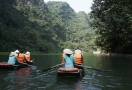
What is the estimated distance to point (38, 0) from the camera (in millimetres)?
160750

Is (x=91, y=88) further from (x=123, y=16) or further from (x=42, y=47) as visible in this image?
(x=42, y=47)

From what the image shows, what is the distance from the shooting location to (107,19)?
87.7 feet

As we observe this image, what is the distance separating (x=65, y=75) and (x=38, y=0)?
154 m

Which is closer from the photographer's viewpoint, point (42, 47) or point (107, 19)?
point (107, 19)

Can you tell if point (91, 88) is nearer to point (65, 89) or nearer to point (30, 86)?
point (65, 89)

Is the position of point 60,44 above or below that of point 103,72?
above

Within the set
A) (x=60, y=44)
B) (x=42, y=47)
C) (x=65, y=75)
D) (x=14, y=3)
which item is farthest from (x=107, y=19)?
(x=14, y=3)

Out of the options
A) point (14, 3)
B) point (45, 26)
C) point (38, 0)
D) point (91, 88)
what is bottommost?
point (91, 88)

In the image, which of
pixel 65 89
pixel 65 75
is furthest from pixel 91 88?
pixel 65 75

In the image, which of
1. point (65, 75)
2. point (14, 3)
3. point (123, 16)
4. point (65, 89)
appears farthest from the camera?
point (14, 3)

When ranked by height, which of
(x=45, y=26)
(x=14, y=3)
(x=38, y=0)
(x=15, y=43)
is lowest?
(x=15, y=43)

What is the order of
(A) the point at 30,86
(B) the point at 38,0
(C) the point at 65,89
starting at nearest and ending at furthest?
(C) the point at 65,89 < (A) the point at 30,86 < (B) the point at 38,0

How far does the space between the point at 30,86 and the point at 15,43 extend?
7163cm

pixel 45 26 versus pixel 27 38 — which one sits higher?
pixel 45 26
